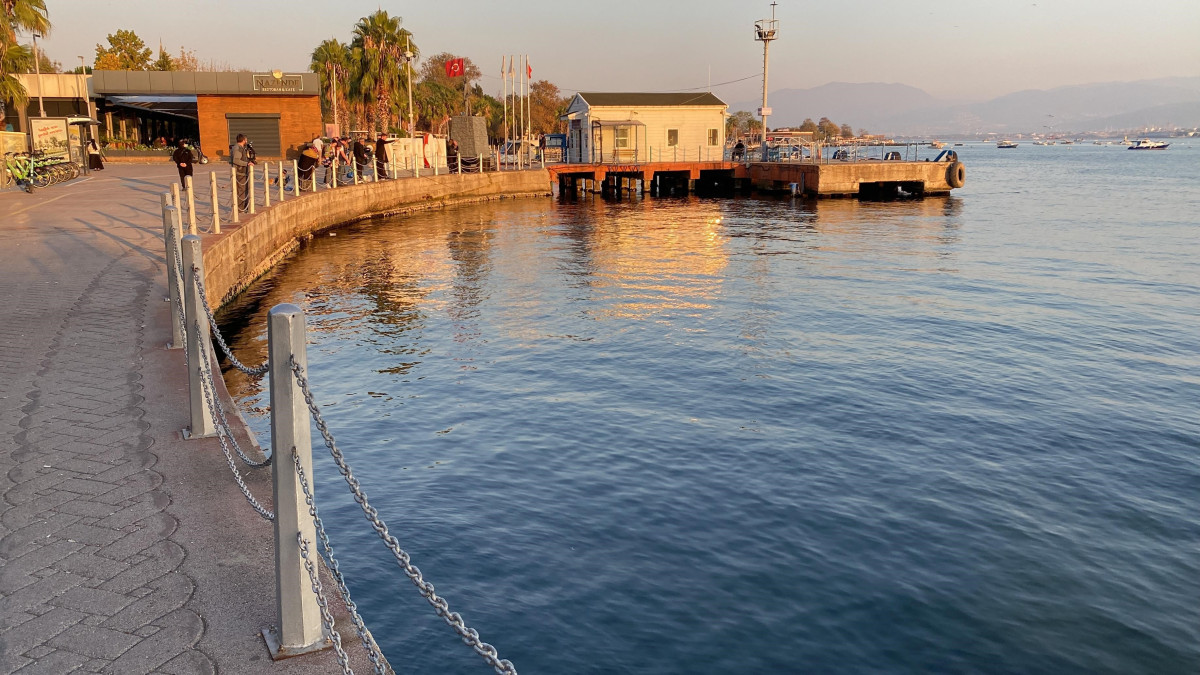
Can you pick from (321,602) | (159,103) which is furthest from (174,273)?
(159,103)

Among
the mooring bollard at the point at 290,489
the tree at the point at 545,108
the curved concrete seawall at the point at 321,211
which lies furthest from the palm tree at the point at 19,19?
the tree at the point at 545,108

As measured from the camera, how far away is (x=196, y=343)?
22.2 ft

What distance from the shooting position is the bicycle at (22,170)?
28406 mm

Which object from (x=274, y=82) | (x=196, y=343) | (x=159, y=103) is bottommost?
(x=196, y=343)

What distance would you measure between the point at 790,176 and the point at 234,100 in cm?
3037

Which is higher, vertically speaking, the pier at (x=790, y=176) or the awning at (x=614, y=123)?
Answer: the awning at (x=614, y=123)

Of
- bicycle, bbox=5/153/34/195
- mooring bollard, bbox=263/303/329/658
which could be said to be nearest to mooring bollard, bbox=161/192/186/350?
mooring bollard, bbox=263/303/329/658

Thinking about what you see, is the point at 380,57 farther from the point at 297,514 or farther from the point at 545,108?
the point at 297,514

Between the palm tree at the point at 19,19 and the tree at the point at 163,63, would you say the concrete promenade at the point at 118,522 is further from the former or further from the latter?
the tree at the point at 163,63

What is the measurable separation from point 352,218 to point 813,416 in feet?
83.1

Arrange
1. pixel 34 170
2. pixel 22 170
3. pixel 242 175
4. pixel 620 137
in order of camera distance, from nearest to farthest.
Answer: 1. pixel 242 175
2. pixel 22 170
3. pixel 34 170
4. pixel 620 137

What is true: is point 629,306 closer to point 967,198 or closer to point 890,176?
point 890,176

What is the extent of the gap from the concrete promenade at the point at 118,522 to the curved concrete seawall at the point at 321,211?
6001mm

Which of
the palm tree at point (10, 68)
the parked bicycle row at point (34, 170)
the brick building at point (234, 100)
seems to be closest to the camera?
the parked bicycle row at point (34, 170)
